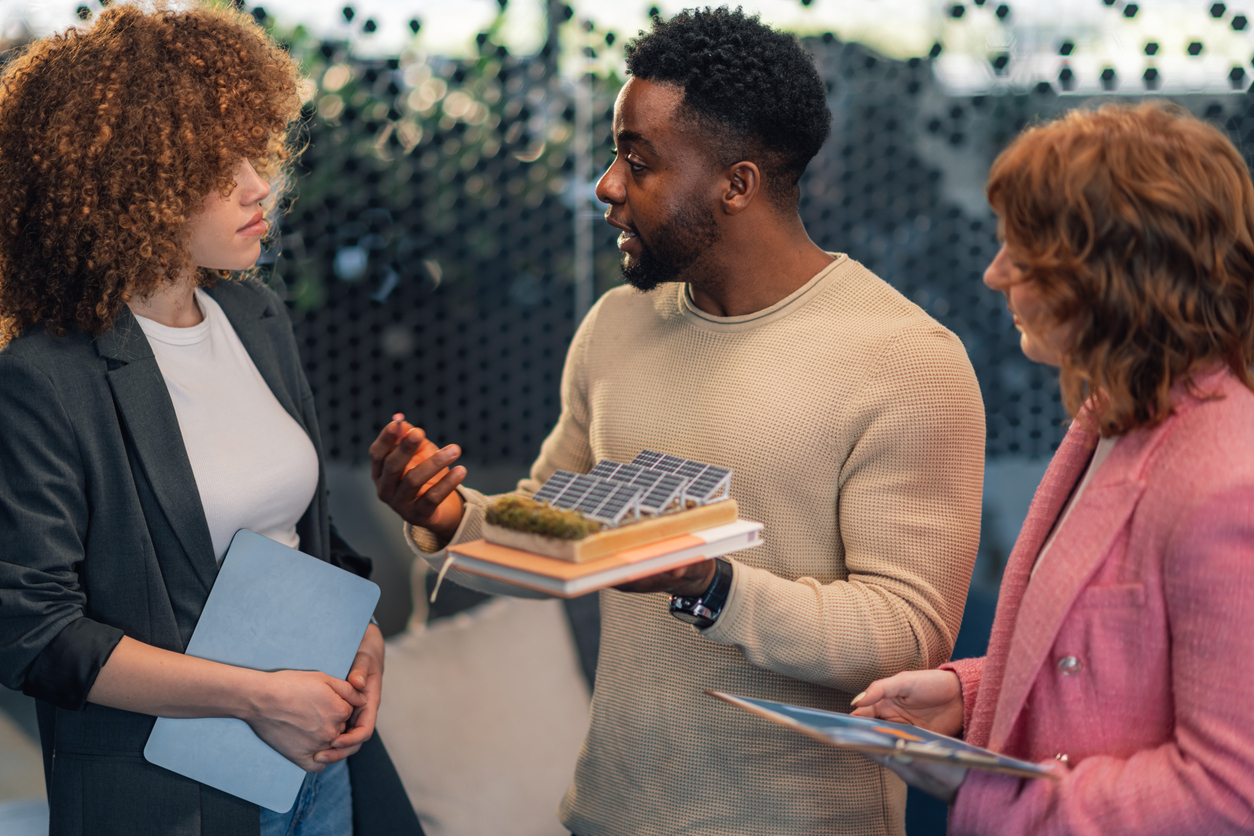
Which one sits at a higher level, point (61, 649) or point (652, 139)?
point (652, 139)

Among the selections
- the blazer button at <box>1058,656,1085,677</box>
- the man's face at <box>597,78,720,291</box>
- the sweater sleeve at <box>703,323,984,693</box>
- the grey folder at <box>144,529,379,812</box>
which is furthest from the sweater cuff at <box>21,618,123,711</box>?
the blazer button at <box>1058,656,1085,677</box>

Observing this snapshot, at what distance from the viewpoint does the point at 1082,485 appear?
106 centimetres

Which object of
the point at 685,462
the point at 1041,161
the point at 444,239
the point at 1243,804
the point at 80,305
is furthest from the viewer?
the point at 444,239

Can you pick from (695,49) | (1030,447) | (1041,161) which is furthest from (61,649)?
(1030,447)

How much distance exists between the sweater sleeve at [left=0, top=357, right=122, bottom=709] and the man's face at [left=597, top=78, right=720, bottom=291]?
0.82m

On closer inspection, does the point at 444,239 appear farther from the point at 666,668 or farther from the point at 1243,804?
the point at 1243,804

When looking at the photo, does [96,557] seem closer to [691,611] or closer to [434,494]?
[434,494]

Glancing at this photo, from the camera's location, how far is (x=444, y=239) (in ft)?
9.23

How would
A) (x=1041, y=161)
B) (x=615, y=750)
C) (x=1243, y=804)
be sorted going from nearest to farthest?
(x=1243, y=804) < (x=1041, y=161) < (x=615, y=750)

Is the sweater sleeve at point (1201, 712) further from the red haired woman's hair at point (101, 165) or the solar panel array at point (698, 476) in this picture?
the red haired woman's hair at point (101, 165)

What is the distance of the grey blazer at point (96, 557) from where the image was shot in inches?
48.8

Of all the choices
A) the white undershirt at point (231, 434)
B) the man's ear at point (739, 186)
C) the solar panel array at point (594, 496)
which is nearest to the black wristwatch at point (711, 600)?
the solar panel array at point (594, 496)

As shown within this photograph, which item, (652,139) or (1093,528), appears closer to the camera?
(1093,528)

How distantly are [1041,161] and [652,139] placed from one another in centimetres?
61
